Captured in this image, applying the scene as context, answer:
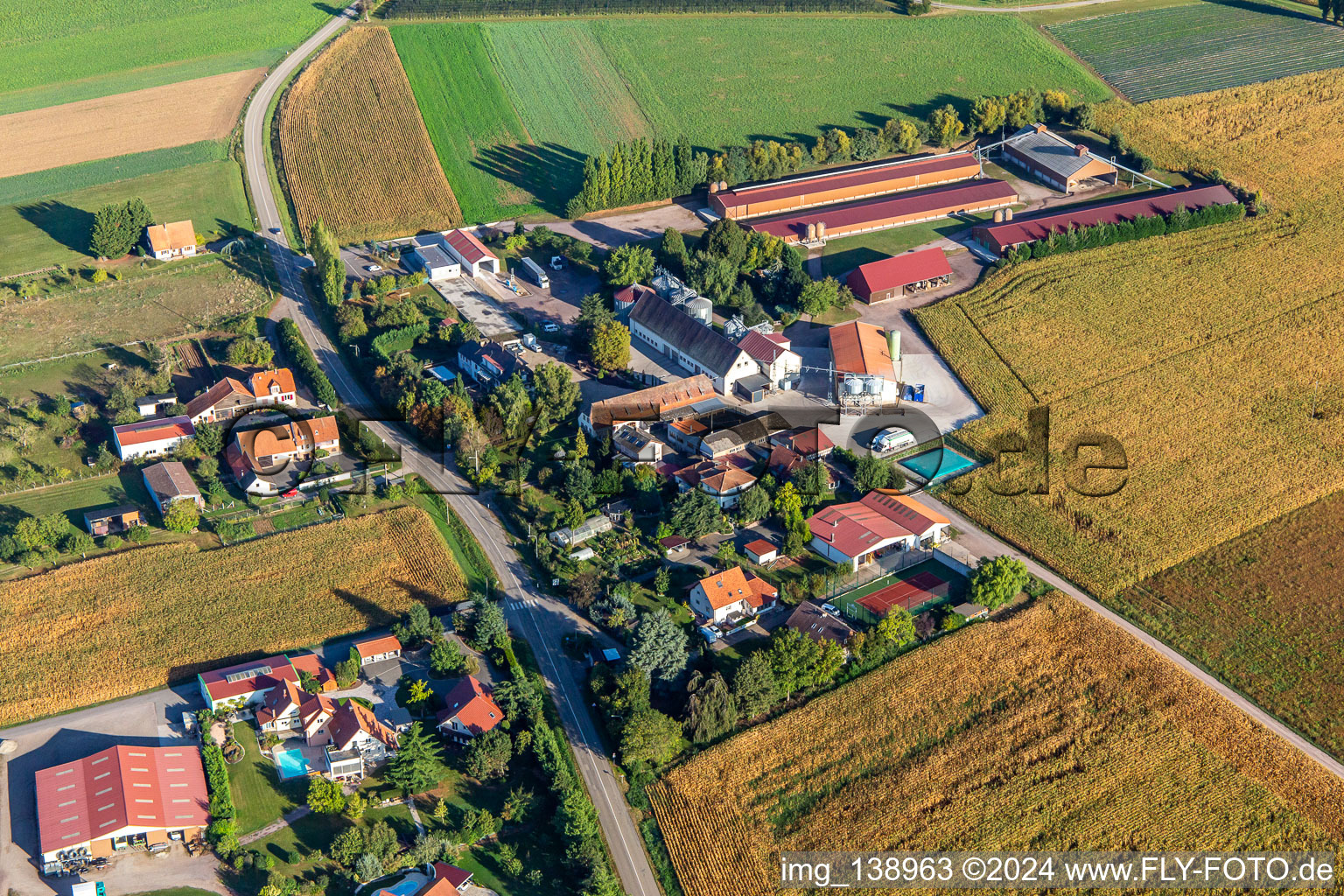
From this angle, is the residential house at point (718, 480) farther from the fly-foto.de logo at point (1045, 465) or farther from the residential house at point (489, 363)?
the residential house at point (489, 363)

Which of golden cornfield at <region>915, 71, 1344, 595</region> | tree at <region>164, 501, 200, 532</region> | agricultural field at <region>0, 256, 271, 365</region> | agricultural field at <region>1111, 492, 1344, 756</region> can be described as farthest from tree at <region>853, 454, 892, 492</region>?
agricultural field at <region>0, 256, 271, 365</region>

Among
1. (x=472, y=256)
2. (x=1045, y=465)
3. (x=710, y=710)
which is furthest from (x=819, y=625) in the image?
(x=472, y=256)

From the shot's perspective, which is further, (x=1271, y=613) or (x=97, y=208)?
(x=97, y=208)

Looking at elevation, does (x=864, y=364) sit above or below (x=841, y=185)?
below

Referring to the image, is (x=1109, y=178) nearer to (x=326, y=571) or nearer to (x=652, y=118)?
(x=652, y=118)

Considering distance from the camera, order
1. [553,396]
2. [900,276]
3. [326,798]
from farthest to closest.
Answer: [900,276]
[553,396]
[326,798]

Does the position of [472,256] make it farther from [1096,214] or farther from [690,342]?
[1096,214]

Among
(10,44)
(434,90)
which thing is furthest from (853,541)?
(10,44)

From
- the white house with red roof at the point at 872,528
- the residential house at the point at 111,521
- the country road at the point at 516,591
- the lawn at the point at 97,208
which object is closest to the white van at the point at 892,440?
the white house with red roof at the point at 872,528
